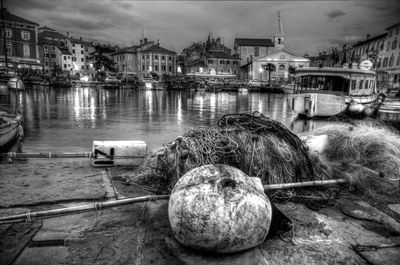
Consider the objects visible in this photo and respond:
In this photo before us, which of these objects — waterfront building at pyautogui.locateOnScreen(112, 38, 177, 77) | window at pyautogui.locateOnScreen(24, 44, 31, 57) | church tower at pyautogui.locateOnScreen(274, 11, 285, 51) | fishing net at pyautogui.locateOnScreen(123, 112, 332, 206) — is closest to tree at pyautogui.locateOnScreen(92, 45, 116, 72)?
waterfront building at pyautogui.locateOnScreen(112, 38, 177, 77)

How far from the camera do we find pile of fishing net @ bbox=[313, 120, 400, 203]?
5570 millimetres

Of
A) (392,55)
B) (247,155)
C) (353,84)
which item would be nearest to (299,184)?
(247,155)

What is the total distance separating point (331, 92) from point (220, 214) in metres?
19.0

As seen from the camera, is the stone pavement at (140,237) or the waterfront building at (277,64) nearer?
the stone pavement at (140,237)

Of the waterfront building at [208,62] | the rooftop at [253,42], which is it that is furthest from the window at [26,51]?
the rooftop at [253,42]

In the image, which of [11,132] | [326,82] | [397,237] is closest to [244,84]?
[326,82]

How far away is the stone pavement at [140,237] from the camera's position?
3260 mm

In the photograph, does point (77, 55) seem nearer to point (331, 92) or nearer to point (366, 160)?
point (331, 92)

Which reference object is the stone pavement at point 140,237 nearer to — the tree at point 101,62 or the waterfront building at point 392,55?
the waterfront building at point 392,55

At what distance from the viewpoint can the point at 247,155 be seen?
17.1 ft

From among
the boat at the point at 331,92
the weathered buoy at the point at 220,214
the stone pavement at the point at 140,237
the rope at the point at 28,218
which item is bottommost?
the stone pavement at the point at 140,237

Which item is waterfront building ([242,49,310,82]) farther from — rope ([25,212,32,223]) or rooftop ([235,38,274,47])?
rope ([25,212,32,223])

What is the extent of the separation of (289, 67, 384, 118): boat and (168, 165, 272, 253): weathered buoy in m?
17.8

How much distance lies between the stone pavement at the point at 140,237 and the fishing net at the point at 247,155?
56cm
